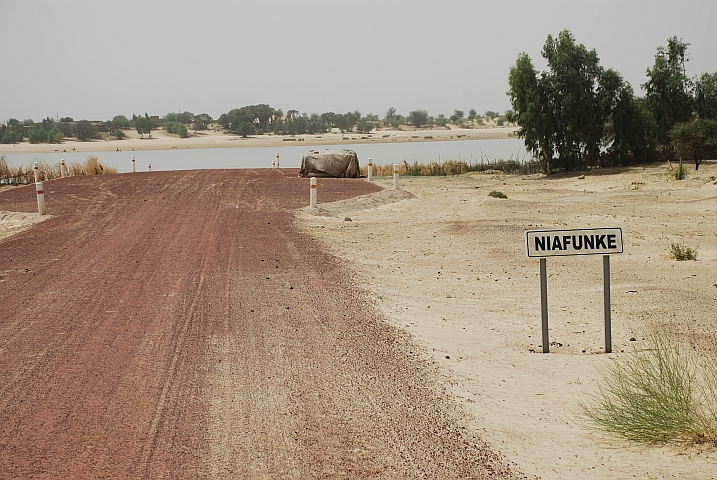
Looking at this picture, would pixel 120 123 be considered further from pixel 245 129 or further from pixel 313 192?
pixel 313 192

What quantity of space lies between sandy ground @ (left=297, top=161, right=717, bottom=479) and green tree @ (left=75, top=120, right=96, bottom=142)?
103011 mm

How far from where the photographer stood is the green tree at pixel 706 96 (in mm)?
33375

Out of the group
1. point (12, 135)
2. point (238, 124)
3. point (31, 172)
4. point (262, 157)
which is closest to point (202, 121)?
point (238, 124)

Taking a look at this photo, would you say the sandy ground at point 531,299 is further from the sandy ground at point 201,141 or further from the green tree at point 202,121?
the green tree at point 202,121

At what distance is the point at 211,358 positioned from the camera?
755 cm

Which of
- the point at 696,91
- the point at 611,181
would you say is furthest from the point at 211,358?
the point at 696,91

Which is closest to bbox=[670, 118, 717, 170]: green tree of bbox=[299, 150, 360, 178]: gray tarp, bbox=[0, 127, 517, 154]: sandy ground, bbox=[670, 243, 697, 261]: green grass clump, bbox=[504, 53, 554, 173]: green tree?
bbox=[504, 53, 554, 173]: green tree

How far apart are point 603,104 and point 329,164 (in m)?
12.9

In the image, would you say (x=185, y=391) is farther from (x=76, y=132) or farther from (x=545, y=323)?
(x=76, y=132)

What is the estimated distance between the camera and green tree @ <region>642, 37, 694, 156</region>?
112 ft

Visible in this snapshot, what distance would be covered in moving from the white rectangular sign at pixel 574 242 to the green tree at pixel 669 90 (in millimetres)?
28712

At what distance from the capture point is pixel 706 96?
33.6 m

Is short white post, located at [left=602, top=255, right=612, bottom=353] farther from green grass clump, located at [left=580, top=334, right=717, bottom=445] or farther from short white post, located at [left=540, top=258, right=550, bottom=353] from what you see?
green grass clump, located at [left=580, top=334, right=717, bottom=445]

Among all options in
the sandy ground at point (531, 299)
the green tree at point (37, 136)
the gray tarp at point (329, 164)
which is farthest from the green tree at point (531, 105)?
the green tree at point (37, 136)
